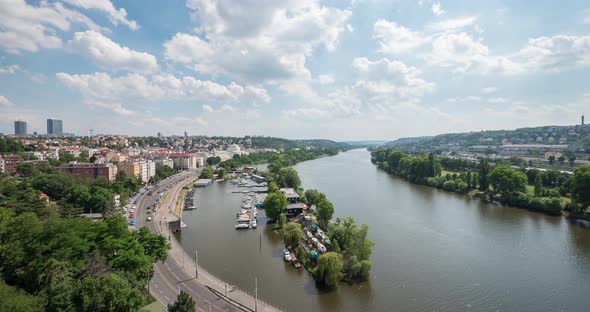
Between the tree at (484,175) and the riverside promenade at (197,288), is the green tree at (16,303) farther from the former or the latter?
the tree at (484,175)

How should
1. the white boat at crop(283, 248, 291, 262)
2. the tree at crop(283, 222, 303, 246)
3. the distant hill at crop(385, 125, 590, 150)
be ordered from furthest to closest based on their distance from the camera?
the distant hill at crop(385, 125, 590, 150) < the tree at crop(283, 222, 303, 246) < the white boat at crop(283, 248, 291, 262)

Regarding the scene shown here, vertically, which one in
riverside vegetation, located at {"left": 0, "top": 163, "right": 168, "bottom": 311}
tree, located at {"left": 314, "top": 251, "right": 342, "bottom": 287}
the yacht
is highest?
riverside vegetation, located at {"left": 0, "top": 163, "right": 168, "bottom": 311}

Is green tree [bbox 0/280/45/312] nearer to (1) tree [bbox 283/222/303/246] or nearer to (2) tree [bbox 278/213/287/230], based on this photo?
(1) tree [bbox 283/222/303/246]

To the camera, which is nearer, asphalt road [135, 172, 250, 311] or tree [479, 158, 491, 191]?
asphalt road [135, 172, 250, 311]

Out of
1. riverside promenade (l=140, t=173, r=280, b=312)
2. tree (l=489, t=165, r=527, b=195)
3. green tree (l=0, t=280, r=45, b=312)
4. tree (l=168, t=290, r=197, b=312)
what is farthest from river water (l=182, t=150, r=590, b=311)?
green tree (l=0, t=280, r=45, b=312)

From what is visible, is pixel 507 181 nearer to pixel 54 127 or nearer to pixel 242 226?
pixel 242 226

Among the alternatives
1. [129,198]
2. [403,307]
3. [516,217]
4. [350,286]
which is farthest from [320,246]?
[129,198]

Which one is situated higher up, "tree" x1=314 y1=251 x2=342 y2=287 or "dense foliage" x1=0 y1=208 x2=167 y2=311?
"dense foliage" x1=0 y1=208 x2=167 y2=311
